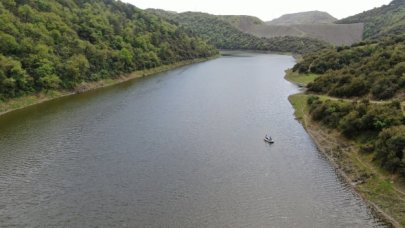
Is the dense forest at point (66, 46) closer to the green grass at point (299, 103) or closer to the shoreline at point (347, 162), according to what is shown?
the green grass at point (299, 103)

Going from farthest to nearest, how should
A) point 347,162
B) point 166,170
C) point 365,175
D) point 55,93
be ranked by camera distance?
point 55,93, point 347,162, point 166,170, point 365,175

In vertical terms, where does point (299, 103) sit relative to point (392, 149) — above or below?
below

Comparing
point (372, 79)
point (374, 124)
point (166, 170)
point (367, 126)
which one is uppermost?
point (372, 79)

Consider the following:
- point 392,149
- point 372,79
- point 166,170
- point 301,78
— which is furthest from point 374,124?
point 301,78

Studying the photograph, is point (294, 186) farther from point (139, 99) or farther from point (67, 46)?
point (67, 46)

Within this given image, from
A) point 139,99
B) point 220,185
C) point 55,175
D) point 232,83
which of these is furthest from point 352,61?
point 55,175

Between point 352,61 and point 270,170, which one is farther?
point 352,61

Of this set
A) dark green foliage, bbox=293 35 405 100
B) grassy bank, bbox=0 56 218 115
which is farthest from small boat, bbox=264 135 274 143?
grassy bank, bbox=0 56 218 115

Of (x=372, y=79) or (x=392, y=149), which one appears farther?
(x=372, y=79)

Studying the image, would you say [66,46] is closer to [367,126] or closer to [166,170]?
[166,170]
